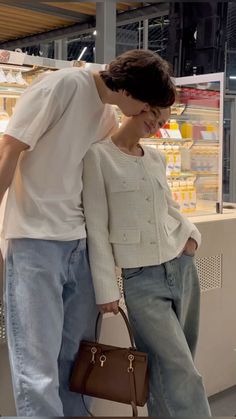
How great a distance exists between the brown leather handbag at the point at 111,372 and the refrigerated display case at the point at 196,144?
1.79 m

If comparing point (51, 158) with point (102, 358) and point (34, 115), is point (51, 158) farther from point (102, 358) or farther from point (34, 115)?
point (102, 358)

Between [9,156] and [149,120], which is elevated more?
[149,120]

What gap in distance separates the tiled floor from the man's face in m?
1.90

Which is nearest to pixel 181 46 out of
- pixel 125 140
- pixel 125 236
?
pixel 125 140

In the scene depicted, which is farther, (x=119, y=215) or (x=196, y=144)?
(x=196, y=144)

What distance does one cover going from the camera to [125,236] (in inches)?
76.2

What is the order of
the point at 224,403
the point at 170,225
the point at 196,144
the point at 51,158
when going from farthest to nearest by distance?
the point at 196,144 → the point at 224,403 → the point at 170,225 → the point at 51,158

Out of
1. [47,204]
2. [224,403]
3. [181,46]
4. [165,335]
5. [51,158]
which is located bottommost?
[224,403]

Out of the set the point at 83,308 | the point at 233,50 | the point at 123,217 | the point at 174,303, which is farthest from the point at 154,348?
the point at 233,50

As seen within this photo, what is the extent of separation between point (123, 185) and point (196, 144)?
2128 millimetres

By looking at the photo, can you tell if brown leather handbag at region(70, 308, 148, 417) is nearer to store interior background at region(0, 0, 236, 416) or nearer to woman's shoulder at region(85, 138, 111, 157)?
store interior background at region(0, 0, 236, 416)

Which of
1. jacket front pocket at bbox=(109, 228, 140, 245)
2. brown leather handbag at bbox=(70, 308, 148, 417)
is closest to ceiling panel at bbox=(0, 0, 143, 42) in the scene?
jacket front pocket at bbox=(109, 228, 140, 245)

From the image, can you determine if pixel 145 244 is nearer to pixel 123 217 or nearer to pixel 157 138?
pixel 123 217

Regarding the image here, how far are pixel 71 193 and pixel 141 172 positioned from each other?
0.32m
